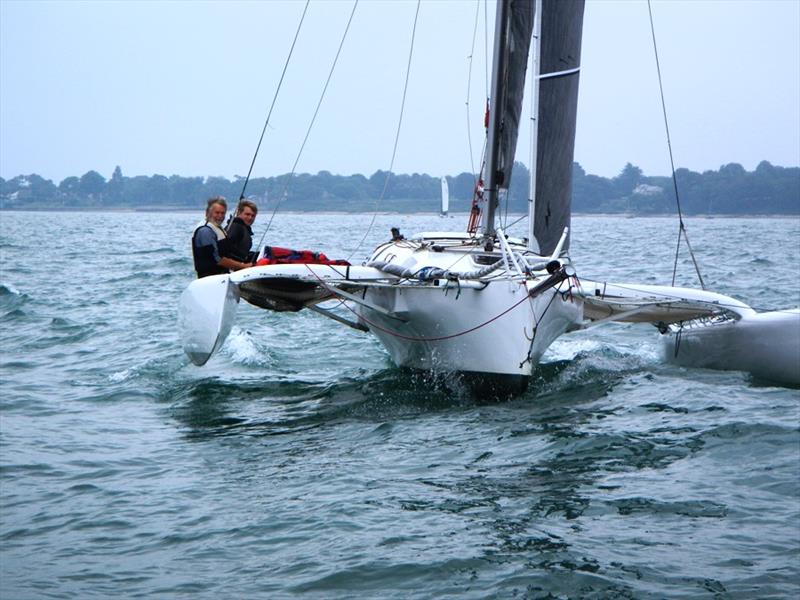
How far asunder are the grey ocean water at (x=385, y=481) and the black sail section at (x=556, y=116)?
1298 millimetres

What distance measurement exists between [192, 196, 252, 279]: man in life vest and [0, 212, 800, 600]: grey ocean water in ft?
3.18

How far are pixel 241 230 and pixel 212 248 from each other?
0.89 ft

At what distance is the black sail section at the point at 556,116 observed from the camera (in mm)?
8906

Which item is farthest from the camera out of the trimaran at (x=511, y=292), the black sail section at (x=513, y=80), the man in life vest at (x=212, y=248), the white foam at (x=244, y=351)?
the white foam at (x=244, y=351)

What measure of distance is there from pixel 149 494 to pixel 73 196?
412 feet

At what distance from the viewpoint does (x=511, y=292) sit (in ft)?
23.5

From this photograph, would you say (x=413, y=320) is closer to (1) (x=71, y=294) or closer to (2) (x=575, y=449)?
(2) (x=575, y=449)

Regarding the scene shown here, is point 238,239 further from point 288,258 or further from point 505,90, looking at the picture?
point 505,90

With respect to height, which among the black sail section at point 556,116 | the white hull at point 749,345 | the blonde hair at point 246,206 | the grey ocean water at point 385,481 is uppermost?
the black sail section at point 556,116

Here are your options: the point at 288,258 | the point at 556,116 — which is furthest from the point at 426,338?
the point at 556,116

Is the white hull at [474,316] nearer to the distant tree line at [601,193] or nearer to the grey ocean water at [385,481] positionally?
the grey ocean water at [385,481]

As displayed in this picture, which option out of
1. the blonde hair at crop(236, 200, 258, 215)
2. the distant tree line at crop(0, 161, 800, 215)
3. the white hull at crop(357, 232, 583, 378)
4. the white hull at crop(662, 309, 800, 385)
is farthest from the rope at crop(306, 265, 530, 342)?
the distant tree line at crop(0, 161, 800, 215)

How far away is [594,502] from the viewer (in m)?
5.14

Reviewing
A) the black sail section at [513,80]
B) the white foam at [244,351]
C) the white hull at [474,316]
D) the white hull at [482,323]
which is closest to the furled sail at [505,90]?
the black sail section at [513,80]
